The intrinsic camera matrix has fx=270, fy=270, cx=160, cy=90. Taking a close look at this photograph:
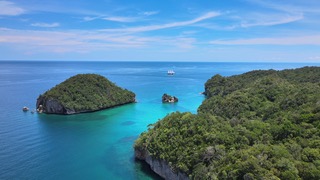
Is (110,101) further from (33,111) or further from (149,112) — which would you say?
(33,111)

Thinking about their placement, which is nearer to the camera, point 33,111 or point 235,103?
point 235,103

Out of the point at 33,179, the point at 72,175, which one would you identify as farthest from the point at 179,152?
the point at 33,179

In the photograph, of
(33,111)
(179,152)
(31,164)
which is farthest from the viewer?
(33,111)

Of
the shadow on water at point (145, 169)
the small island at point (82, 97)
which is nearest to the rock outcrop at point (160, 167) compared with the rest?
the shadow on water at point (145, 169)

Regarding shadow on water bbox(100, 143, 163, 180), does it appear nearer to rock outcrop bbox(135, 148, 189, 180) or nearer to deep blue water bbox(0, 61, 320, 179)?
deep blue water bbox(0, 61, 320, 179)

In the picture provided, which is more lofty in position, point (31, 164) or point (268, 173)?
point (268, 173)

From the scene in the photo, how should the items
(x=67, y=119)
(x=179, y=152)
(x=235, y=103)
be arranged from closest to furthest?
(x=179, y=152)
(x=235, y=103)
(x=67, y=119)

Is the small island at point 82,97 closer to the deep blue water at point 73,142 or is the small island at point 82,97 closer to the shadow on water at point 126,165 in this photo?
the deep blue water at point 73,142

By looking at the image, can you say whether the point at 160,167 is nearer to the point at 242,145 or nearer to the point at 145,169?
the point at 145,169


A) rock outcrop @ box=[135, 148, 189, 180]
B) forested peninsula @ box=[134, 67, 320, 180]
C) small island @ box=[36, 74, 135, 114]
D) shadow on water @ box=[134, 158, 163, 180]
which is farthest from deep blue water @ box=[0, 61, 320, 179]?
forested peninsula @ box=[134, 67, 320, 180]
